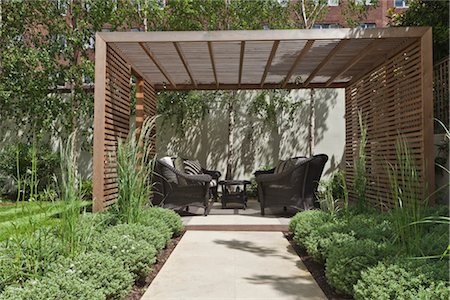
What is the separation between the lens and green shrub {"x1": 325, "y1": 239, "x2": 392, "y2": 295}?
8.93 ft

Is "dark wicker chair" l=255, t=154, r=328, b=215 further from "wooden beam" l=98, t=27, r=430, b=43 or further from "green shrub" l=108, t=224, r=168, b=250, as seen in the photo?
"green shrub" l=108, t=224, r=168, b=250

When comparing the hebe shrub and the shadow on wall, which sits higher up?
the shadow on wall

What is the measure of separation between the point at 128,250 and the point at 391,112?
4.94m

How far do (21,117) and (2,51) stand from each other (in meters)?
1.69

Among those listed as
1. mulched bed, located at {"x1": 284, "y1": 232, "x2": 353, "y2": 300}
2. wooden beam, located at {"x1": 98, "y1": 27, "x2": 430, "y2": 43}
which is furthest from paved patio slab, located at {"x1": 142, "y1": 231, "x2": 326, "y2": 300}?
wooden beam, located at {"x1": 98, "y1": 27, "x2": 430, "y2": 43}

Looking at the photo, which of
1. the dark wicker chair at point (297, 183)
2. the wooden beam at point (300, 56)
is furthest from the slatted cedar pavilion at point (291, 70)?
the dark wicker chair at point (297, 183)

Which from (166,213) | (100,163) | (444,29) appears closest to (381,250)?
(166,213)

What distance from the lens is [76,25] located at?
1000cm

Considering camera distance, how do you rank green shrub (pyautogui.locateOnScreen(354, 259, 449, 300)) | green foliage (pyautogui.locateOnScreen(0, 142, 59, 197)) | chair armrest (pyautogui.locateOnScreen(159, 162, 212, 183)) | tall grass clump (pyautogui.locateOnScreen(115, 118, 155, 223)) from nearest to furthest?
green shrub (pyautogui.locateOnScreen(354, 259, 449, 300))
tall grass clump (pyautogui.locateOnScreen(115, 118, 155, 223))
chair armrest (pyautogui.locateOnScreen(159, 162, 212, 183))
green foliage (pyautogui.locateOnScreen(0, 142, 59, 197))

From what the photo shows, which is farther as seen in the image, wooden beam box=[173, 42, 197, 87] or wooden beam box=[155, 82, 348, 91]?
wooden beam box=[155, 82, 348, 91]

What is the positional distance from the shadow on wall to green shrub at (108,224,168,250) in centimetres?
692

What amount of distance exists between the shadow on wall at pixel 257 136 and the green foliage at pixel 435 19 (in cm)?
379

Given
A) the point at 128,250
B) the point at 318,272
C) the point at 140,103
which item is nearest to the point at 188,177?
the point at 140,103

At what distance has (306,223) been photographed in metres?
4.34
